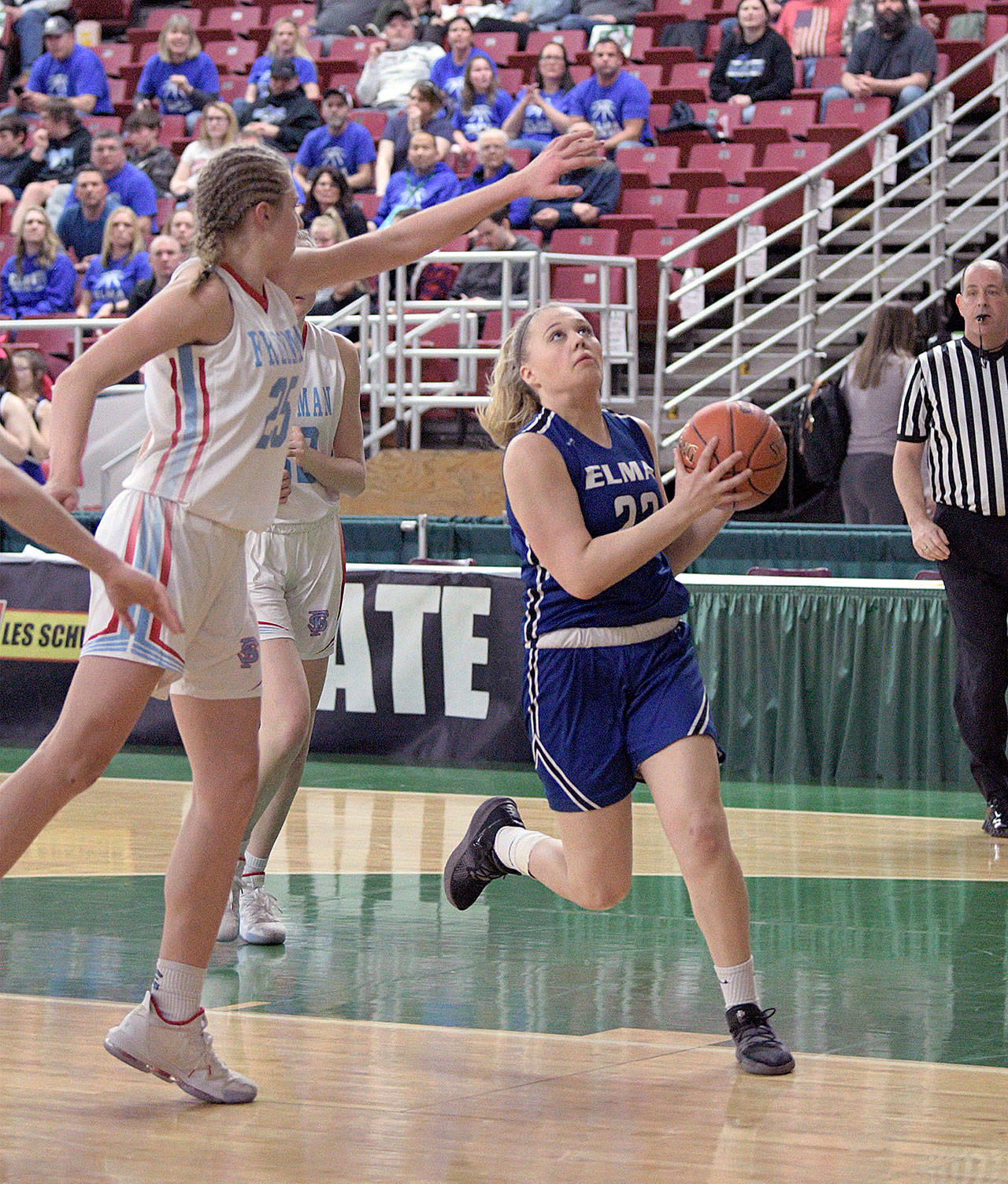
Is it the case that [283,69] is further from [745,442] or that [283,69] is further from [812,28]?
[745,442]

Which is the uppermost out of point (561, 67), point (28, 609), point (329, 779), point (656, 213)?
point (561, 67)

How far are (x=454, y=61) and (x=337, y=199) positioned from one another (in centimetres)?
344

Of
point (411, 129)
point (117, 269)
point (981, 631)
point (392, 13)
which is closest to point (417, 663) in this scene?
point (981, 631)

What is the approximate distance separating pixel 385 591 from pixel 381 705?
572mm

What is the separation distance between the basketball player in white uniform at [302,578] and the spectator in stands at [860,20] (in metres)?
9.61

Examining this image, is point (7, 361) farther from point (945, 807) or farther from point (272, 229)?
point (272, 229)

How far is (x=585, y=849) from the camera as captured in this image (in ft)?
13.9

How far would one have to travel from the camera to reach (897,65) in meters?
13.7

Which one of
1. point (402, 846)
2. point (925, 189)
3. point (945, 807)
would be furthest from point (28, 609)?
point (925, 189)

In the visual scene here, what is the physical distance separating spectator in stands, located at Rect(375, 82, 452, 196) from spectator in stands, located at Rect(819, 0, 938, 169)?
3.12 m

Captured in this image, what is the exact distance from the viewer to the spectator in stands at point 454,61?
15.7 m

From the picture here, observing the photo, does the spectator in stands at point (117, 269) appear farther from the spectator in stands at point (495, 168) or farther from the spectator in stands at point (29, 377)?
the spectator in stands at point (495, 168)

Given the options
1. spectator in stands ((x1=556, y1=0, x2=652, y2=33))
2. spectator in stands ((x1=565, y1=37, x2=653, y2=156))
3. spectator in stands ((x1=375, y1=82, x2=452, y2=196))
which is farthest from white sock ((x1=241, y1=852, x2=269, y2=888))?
spectator in stands ((x1=556, y1=0, x2=652, y2=33))

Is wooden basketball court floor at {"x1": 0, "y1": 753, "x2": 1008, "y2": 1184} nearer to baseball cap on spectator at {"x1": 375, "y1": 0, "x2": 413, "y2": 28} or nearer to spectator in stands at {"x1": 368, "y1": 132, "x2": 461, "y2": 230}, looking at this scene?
spectator in stands at {"x1": 368, "y1": 132, "x2": 461, "y2": 230}
